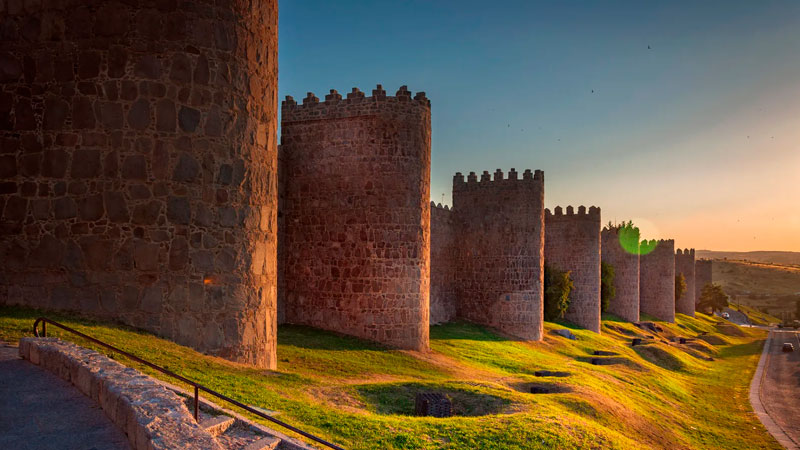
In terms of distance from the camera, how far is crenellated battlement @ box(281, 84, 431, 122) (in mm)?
19062

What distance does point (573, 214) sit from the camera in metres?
38.9

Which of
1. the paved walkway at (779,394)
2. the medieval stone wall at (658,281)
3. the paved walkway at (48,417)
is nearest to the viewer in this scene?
the paved walkway at (48,417)

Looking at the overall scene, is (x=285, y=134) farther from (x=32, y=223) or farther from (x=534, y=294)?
(x=534, y=294)

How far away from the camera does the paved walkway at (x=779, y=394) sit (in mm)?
21516

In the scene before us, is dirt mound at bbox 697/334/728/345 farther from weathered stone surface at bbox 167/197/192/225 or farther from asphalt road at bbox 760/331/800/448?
weathered stone surface at bbox 167/197/192/225

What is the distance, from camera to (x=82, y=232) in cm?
906

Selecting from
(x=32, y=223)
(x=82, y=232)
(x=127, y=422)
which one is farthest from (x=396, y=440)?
(x=32, y=223)

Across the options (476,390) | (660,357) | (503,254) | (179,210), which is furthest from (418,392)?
(660,357)

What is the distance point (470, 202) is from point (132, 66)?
74.8ft

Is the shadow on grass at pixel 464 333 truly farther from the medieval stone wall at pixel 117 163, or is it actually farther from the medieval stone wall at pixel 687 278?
the medieval stone wall at pixel 687 278

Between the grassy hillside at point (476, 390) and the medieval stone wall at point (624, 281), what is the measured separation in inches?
619

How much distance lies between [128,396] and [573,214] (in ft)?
119

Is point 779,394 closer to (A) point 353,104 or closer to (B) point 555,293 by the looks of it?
(B) point 555,293

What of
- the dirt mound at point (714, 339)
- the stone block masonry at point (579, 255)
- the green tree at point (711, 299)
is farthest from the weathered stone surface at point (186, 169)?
the green tree at point (711, 299)
